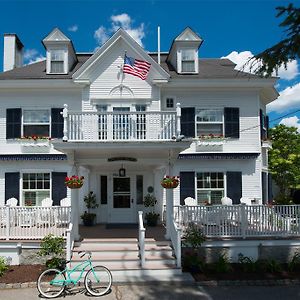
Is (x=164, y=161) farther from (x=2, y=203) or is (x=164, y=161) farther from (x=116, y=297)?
(x=2, y=203)

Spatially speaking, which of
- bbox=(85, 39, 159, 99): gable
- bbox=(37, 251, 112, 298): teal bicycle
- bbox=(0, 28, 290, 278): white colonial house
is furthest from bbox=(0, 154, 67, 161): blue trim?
bbox=(37, 251, 112, 298): teal bicycle

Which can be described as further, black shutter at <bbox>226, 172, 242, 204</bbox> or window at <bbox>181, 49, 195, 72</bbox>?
window at <bbox>181, 49, 195, 72</bbox>

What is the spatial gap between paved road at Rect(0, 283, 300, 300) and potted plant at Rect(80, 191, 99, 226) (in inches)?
228

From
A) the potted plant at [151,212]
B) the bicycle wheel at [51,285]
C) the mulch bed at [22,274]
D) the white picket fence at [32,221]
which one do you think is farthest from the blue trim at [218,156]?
the bicycle wheel at [51,285]

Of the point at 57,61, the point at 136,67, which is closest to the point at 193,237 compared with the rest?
the point at 136,67

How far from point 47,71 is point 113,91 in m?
3.38

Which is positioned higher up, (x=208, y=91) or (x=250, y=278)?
(x=208, y=91)

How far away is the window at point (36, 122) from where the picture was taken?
15.3 metres

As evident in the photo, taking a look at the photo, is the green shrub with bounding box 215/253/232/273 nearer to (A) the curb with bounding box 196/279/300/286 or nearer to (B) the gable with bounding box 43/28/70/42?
(A) the curb with bounding box 196/279/300/286

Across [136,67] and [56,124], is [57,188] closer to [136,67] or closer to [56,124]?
[56,124]

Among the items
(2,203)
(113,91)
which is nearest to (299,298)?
(113,91)

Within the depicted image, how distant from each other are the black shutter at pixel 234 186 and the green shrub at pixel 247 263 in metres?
4.73

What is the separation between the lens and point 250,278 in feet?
31.3

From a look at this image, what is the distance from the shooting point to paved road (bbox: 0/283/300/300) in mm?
8227
